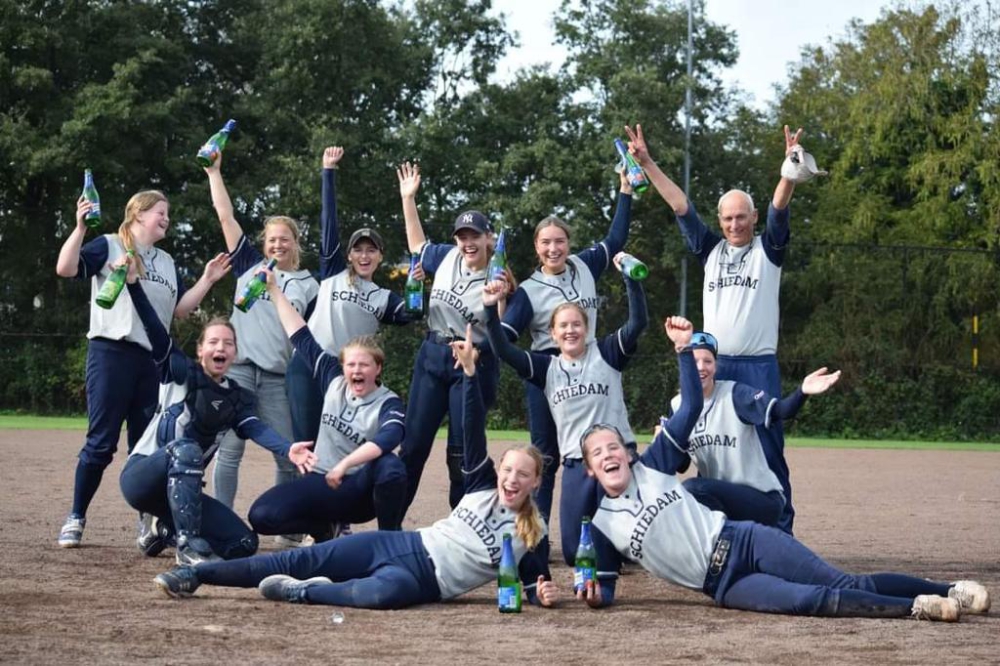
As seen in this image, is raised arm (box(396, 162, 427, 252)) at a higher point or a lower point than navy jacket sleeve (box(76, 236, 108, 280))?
higher

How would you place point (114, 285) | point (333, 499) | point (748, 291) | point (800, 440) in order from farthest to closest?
point (800, 440), point (748, 291), point (114, 285), point (333, 499)

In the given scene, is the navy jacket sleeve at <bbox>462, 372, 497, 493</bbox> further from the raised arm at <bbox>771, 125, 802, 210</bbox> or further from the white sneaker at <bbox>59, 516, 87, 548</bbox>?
the white sneaker at <bbox>59, 516, 87, 548</bbox>

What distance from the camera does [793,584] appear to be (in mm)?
6316

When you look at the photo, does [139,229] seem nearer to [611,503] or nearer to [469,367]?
[469,367]

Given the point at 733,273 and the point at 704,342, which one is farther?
the point at 733,273

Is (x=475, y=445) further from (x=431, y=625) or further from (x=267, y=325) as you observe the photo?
(x=267, y=325)

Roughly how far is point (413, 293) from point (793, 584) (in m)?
3.29

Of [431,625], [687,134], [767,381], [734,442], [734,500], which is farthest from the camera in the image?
[687,134]

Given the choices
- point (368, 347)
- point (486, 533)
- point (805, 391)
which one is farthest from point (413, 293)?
point (805, 391)

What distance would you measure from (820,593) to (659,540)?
→ 780 mm

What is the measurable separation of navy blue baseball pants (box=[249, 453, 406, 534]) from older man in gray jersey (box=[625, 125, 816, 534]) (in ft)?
6.60

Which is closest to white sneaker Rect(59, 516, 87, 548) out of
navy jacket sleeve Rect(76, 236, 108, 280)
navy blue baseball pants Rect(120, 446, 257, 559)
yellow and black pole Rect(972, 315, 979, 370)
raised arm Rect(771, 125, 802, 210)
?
navy blue baseball pants Rect(120, 446, 257, 559)

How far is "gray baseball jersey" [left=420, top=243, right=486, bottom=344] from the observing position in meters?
8.16

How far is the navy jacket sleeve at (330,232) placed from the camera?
865 centimetres
